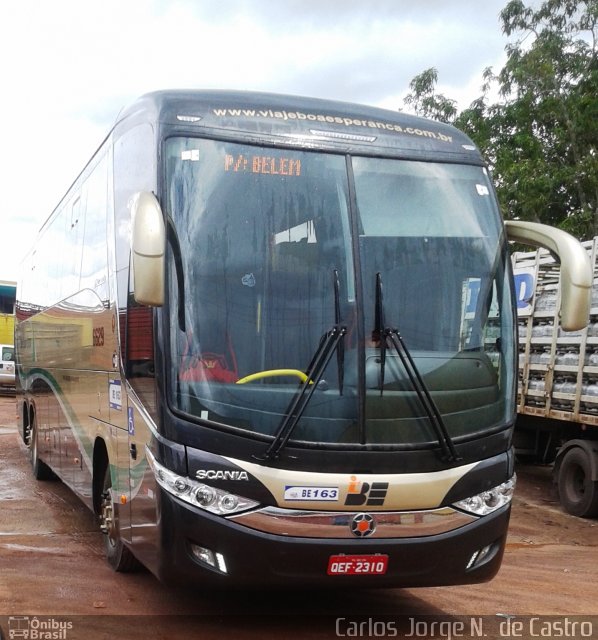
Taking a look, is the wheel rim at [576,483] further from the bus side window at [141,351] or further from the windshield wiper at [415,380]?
the bus side window at [141,351]

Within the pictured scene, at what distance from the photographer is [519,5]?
22188 mm

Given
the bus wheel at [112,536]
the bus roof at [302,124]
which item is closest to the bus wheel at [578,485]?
the bus roof at [302,124]

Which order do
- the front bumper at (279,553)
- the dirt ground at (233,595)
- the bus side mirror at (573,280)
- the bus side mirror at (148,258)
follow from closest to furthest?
1. the bus side mirror at (148,258)
2. the front bumper at (279,553)
3. the bus side mirror at (573,280)
4. the dirt ground at (233,595)

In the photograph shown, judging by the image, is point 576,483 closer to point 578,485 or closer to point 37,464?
point 578,485

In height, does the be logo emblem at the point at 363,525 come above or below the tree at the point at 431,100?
below

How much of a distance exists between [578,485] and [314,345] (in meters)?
6.83

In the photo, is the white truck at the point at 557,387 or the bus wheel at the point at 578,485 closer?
the white truck at the point at 557,387

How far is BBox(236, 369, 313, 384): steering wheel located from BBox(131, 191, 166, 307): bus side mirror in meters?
0.64

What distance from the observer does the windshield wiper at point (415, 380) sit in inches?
205

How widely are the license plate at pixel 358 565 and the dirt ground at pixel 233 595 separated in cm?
75

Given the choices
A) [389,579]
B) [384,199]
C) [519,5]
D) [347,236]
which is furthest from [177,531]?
[519,5]

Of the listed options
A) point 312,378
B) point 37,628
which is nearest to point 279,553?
point 312,378

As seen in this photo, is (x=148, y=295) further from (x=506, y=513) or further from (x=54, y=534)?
(x=54, y=534)

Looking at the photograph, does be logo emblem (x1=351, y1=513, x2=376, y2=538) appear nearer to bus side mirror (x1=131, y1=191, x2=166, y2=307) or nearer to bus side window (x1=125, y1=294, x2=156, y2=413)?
bus side window (x1=125, y1=294, x2=156, y2=413)
